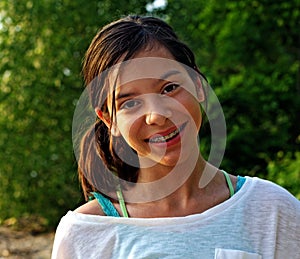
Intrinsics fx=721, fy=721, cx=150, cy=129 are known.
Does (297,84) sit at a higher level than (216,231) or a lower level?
lower

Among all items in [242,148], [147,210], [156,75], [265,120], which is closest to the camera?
[156,75]

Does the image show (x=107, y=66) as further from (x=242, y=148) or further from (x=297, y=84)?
(x=297, y=84)

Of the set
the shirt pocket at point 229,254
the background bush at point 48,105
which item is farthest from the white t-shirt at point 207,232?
the background bush at point 48,105

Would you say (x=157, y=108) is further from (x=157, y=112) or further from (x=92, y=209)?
(x=92, y=209)

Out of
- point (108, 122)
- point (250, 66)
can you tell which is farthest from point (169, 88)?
point (250, 66)

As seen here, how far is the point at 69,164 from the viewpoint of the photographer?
6.11 m

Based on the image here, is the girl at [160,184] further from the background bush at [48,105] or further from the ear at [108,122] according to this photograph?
the background bush at [48,105]

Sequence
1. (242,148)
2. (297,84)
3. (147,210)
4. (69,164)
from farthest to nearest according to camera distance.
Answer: (297,84) → (242,148) → (69,164) → (147,210)

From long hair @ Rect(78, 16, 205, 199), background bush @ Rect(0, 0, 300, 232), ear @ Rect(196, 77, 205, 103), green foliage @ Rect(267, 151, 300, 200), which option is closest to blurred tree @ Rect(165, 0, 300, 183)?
background bush @ Rect(0, 0, 300, 232)

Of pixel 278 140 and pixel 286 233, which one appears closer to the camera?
pixel 286 233

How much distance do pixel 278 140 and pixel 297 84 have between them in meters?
1.47

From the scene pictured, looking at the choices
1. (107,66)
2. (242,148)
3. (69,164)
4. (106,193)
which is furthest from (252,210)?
(242,148)

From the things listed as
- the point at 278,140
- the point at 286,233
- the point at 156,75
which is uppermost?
the point at 156,75

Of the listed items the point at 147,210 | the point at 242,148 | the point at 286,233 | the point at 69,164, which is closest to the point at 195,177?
the point at 147,210
